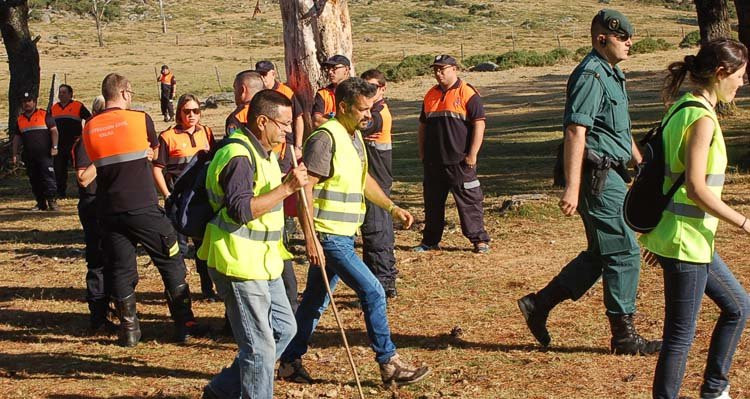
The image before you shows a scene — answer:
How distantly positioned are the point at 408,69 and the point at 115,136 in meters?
36.8

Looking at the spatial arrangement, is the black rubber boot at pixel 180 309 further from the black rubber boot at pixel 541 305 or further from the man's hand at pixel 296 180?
the man's hand at pixel 296 180

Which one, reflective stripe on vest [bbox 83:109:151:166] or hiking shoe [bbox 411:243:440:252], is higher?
reflective stripe on vest [bbox 83:109:151:166]

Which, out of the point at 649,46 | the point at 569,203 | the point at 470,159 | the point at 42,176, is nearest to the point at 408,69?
the point at 649,46

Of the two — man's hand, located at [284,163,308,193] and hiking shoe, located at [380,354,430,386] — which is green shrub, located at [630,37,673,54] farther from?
man's hand, located at [284,163,308,193]

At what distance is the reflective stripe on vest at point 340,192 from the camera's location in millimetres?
6207

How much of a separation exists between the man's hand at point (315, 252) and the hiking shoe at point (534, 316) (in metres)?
1.63

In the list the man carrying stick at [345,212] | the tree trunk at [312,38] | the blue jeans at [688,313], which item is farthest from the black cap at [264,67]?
the blue jeans at [688,313]

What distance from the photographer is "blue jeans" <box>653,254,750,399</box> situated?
512 cm

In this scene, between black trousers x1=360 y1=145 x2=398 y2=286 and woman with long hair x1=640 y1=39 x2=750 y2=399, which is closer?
woman with long hair x1=640 y1=39 x2=750 y2=399

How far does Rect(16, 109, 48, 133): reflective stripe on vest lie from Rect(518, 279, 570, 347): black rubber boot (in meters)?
10.5

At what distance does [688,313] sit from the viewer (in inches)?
202

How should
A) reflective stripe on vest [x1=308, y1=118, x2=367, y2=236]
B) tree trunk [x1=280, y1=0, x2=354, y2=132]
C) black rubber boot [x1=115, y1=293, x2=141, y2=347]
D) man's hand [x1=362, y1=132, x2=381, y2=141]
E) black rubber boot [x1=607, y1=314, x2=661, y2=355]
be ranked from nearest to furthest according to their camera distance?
reflective stripe on vest [x1=308, y1=118, x2=367, y2=236] → black rubber boot [x1=607, y1=314, x2=661, y2=355] → black rubber boot [x1=115, y1=293, x2=141, y2=347] → man's hand [x1=362, y1=132, x2=381, y2=141] → tree trunk [x1=280, y1=0, x2=354, y2=132]

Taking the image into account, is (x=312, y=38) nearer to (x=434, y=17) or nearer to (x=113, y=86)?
(x=113, y=86)

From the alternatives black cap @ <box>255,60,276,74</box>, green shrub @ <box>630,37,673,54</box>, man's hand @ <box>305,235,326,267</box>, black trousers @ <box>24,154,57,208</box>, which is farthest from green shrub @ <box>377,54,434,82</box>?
man's hand @ <box>305,235,326,267</box>
